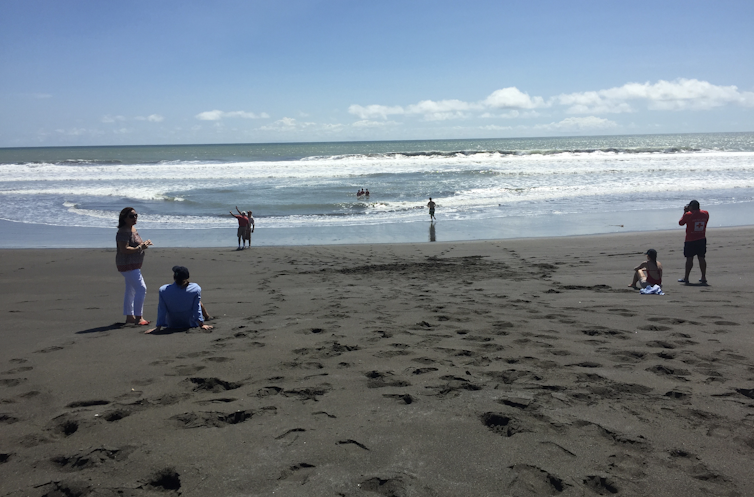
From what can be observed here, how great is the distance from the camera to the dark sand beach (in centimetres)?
319

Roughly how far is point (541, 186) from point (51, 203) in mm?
27639

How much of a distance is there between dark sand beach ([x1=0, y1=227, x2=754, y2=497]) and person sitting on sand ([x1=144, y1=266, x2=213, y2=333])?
31 cm

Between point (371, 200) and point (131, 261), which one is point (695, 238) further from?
point (371, 200)

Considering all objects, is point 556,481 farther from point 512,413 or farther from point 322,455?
point 322,455

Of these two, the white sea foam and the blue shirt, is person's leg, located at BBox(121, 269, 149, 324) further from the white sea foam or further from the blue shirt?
the white sea foam

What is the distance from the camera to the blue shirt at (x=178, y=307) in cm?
626

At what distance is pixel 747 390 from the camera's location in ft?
13.9

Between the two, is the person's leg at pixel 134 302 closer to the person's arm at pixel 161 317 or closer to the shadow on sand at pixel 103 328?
the shadow on sand at pixel 103 328

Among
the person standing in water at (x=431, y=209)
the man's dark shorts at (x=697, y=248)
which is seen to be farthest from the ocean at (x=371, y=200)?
the man's dark shorts at (x=697, y=248)

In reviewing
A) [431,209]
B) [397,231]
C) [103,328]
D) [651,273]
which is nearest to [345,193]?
[431,209]

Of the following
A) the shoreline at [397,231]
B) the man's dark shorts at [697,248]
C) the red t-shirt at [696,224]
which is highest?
the red t-shirt at [696,224]

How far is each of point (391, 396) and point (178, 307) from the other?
332 cm

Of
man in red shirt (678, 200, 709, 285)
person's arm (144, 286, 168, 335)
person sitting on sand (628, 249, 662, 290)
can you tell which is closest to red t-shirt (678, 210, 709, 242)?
man in red shirt (678, 200, 709, 285)

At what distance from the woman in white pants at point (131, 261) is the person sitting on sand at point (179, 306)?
564 mm
